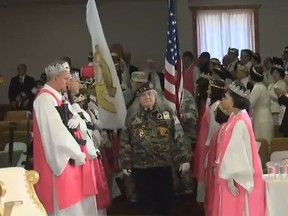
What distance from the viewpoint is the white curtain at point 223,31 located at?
39.0 feet

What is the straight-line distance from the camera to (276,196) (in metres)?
4.39

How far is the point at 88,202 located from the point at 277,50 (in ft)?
25.1

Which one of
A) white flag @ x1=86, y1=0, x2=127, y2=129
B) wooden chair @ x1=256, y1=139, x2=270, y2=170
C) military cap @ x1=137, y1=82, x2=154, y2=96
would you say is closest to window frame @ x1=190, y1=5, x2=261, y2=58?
white flag @ x1=86, y1=0, x2=127, y2=129

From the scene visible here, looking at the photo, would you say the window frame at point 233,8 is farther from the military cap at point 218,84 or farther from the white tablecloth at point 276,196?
the white tablecloth at point 276,196

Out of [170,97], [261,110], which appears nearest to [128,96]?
[170,97]

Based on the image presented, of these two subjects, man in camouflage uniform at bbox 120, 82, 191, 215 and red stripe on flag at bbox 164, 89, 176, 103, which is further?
red stripe on flag at bbox 164, 89, 176, 103

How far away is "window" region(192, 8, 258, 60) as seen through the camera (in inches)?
468

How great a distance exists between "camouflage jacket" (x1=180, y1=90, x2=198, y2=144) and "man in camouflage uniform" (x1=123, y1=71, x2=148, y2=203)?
0.58 m

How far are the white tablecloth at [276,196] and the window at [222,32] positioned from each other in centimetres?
765

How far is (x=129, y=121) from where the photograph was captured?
17.4ft

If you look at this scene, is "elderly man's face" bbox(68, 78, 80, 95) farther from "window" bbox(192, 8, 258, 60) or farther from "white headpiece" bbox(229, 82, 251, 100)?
"window" bbox(192, 8, 258, 60)

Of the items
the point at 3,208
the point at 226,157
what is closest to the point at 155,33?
the point at 226,157

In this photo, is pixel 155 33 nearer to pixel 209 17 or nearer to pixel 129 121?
pixel 209 17

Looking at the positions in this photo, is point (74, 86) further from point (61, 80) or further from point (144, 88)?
point (144, 88)
